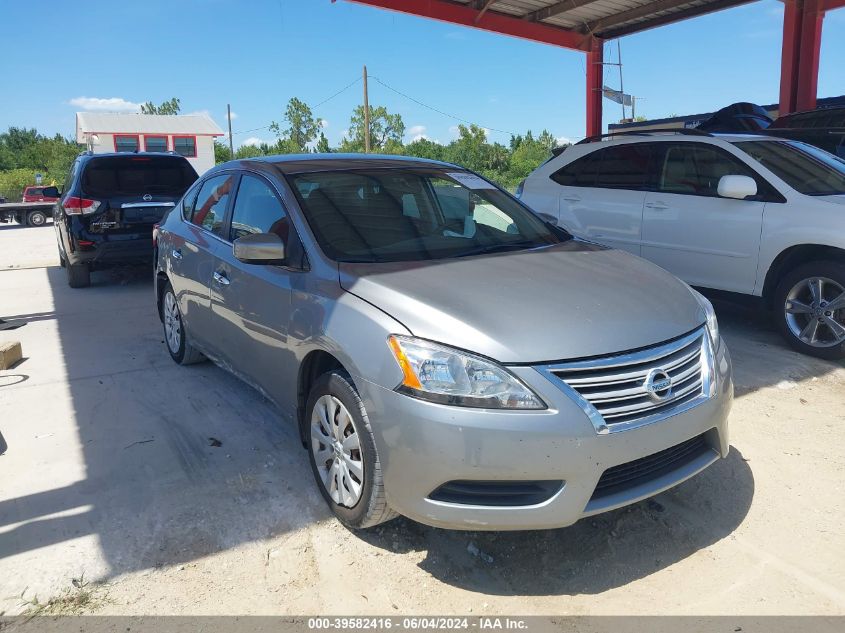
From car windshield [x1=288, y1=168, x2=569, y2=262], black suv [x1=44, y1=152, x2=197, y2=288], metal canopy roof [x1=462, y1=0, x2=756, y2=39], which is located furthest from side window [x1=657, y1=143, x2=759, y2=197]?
metal canopy roof [x1=462, y1=0, x2=756, y2=39]

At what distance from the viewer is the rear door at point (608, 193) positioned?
6547mm

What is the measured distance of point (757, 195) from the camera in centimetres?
568

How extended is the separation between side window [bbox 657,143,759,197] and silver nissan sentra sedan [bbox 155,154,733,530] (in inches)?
107

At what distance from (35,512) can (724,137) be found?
5.94 meters

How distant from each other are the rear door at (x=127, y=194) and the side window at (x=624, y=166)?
18.0 feet

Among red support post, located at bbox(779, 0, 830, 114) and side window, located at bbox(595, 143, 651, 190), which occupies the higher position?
red support post, located at bbox(779, 0, 830, 114)

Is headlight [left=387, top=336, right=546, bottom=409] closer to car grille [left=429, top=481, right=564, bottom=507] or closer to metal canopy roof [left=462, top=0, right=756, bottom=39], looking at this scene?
car grille [left=429, top=481, right=564, bottom=507]

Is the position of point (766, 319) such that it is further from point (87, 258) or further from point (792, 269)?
point (87, 258)

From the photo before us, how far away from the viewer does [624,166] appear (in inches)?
265

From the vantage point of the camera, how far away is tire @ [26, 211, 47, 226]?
941 inches

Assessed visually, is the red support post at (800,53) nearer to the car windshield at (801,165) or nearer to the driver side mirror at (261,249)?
the car windshield at (801,165)

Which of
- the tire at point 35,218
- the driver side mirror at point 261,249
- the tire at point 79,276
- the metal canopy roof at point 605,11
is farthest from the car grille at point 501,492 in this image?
the tire at point 35,218

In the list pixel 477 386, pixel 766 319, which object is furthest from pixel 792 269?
pixel 477 386

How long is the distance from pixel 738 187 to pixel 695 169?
698 mm
